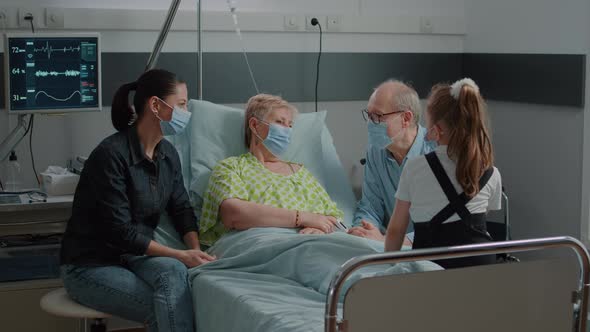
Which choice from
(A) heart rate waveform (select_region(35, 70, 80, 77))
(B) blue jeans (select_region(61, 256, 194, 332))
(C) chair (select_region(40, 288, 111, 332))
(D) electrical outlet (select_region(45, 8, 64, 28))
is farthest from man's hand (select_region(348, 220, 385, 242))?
(D) electrical outlet (select_region(45, 8, 64, 28))

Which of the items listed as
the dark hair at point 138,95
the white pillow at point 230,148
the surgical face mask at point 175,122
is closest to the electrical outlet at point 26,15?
the white pillow at point 230,148

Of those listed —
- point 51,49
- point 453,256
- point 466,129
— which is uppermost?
point 51,49

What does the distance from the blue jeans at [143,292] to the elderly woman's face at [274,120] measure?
83 centimetres

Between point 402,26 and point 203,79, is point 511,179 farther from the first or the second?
point 203,79

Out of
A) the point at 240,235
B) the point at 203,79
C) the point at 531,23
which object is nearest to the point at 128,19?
the point at 203,79

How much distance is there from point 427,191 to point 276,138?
1.14 m

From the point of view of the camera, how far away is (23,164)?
4363 mm

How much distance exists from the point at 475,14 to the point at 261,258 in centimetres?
257

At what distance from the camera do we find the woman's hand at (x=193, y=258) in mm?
3426

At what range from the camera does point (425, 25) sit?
5184mm

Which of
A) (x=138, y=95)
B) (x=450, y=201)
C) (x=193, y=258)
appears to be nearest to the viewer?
(x=450, y=201)

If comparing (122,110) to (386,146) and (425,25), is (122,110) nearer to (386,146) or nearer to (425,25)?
(386,146)

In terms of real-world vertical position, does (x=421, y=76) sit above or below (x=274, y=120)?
above

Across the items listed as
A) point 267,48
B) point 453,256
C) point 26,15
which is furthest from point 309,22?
point 453,256
